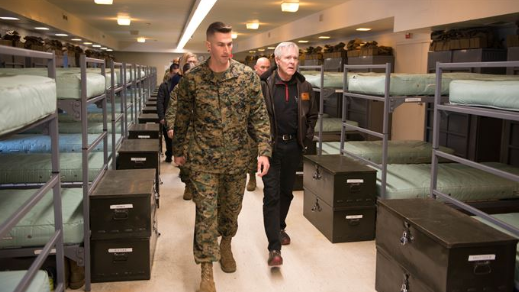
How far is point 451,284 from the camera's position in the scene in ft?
9.37

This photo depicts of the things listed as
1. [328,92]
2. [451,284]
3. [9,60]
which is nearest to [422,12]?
[328,92]

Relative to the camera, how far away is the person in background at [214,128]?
353cm

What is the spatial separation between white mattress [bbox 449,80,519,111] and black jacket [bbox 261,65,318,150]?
1.20 metres

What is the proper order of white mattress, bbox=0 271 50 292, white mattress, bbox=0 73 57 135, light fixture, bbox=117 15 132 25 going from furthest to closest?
light fixture, bbox=117 15 132 25
white mattress, bbox=0 271 50 292
white mattress, bbox=0 73 57 135

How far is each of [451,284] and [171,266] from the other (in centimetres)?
243

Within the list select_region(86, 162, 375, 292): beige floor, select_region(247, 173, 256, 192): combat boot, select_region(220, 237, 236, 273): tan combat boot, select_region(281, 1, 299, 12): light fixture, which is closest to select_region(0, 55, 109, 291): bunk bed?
select_region(86, 162, 375, 292): beige floor

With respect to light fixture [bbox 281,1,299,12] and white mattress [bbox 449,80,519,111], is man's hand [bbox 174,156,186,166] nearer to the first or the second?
white mattress [bbox 449,80,519,111]

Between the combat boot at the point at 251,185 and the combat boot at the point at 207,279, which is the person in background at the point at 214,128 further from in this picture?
the combat boot at the point at 251,185

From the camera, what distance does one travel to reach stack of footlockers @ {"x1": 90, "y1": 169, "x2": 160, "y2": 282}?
3.93 meters

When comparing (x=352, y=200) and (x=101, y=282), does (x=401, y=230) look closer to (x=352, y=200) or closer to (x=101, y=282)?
(x=352, y=200)

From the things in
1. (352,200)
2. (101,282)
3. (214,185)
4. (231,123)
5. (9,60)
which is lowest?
(101,282)

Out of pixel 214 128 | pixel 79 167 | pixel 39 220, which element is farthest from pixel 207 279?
pixel 79 167

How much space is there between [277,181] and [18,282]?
7.31 ft

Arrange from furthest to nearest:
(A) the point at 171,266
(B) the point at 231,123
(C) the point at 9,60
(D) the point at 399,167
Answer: (C) the point at 9,60 < (D) the point at 399,167 < (A) the point at 171,266 < (B) the point at 231,123
